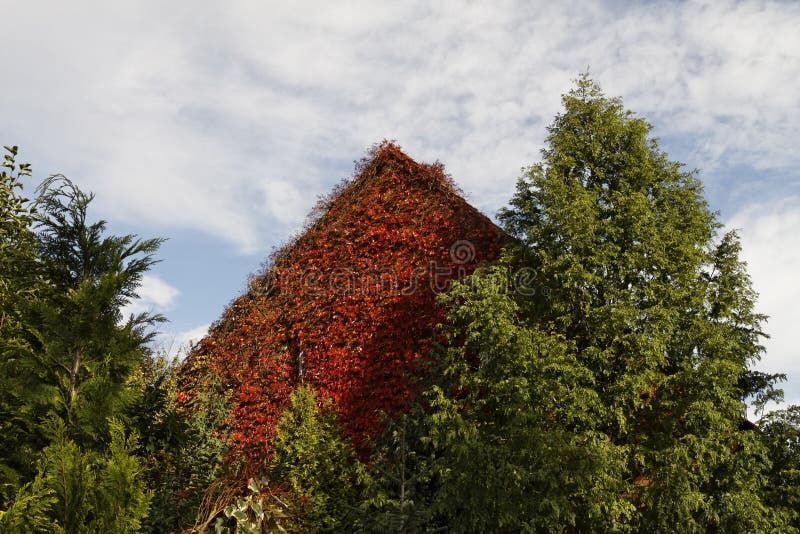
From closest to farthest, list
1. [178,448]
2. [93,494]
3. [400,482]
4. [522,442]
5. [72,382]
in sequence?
[93,494]
[72,382]
[522,442]
[400,482]
[178,448]

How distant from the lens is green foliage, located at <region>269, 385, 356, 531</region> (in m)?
11.1

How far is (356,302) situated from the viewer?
568 inches

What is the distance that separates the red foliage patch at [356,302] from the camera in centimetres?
1343

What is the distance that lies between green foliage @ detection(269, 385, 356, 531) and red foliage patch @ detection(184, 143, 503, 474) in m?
0.99

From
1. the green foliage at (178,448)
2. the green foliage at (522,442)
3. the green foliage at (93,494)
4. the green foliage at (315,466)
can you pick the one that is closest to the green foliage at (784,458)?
the green foliage at (522,442)

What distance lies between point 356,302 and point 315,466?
419 cm

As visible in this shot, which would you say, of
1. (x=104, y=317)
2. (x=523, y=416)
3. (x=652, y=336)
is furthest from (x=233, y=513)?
(x=652, y=336)

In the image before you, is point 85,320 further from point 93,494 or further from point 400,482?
point 400,482

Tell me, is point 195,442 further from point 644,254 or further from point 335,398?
point 644,254

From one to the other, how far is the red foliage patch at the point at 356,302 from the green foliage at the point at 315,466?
992mm

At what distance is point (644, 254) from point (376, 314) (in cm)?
603

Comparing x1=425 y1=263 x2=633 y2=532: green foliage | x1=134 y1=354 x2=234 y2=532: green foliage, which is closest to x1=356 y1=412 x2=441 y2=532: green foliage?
x1=425 y1=263 x2=633 y2=532: green foliage

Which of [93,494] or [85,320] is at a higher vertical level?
[85,320]

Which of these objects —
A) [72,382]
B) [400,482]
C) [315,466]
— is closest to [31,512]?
[72,382]
